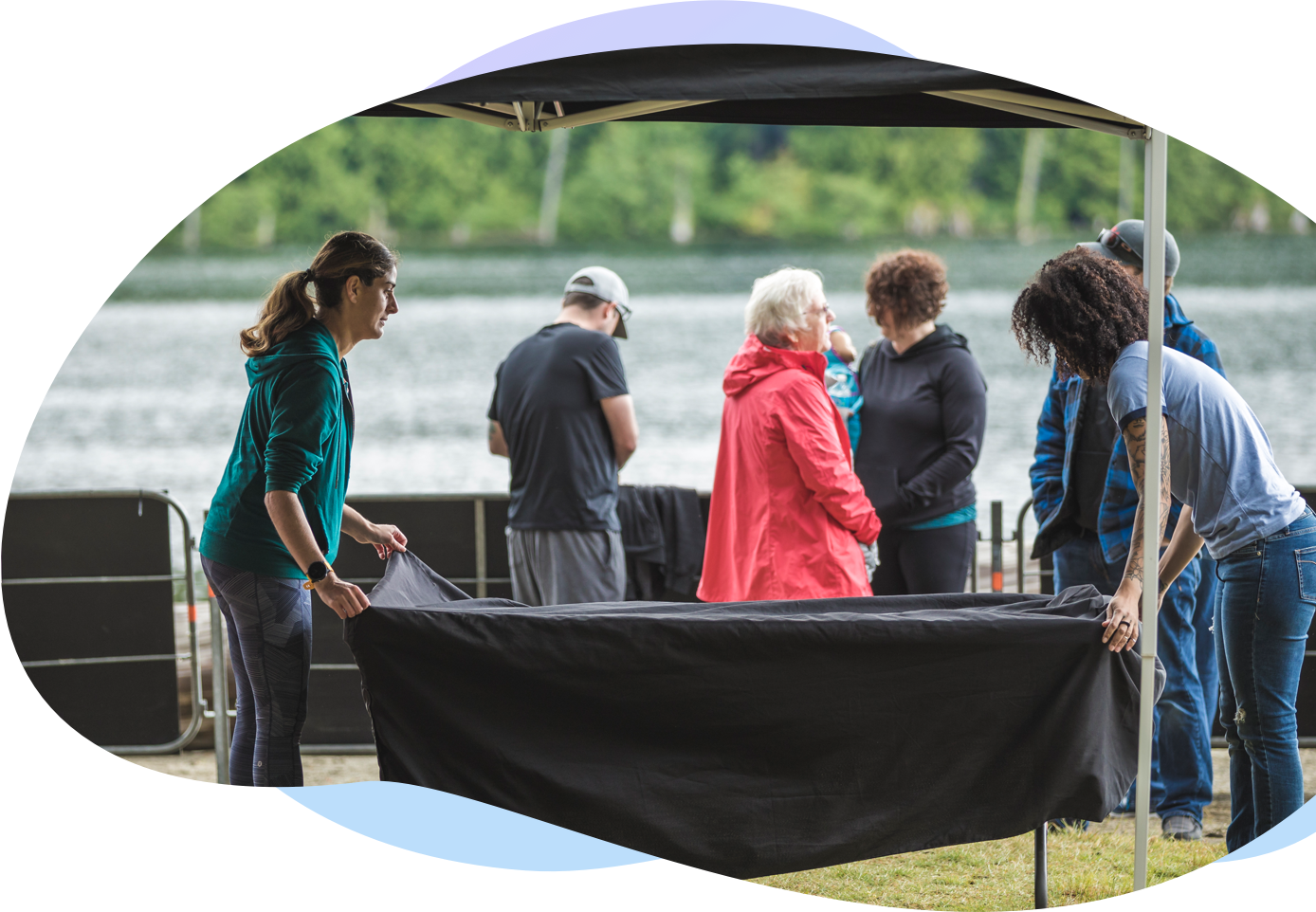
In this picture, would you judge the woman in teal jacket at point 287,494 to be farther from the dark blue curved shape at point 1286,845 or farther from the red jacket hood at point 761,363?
the dark blue curved shape at point 1286,845

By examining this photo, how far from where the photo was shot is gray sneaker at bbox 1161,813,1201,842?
9.38ft

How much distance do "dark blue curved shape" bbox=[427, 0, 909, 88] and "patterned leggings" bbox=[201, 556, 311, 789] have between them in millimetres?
999

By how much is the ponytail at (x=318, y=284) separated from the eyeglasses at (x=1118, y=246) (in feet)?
5.39

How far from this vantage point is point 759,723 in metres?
2.21

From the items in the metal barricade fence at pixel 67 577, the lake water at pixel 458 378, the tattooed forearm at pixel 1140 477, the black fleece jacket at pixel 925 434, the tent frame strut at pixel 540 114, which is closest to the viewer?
the tattooed forearm at pixel 1140 477

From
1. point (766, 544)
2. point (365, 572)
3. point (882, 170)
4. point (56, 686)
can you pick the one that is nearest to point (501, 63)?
point (766, 544)

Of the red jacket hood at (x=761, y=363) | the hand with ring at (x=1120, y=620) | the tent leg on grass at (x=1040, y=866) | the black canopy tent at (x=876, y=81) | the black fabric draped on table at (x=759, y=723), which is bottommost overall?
the tent leg on grass at (x=1040, y=866)

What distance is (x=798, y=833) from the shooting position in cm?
221

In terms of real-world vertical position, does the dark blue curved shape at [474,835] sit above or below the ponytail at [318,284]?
below

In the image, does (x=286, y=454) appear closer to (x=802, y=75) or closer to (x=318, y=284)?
(x=318, y=284)

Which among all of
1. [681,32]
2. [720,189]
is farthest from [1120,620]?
[720,189]

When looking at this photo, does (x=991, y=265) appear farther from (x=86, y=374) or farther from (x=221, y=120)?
(x=221, y=120)

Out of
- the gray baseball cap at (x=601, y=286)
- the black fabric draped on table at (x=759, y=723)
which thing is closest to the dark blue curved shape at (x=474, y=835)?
the black fabric draped on table at (x=759, y=723)

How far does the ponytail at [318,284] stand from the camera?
2.23 m
